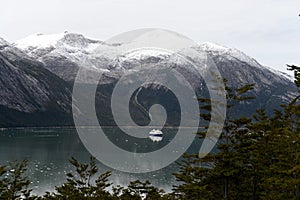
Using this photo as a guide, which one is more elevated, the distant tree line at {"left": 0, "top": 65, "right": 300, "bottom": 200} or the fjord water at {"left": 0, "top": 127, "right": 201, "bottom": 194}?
the fjord water at {"left": 0, "top": 127, "right": 201, "bottom": 194}

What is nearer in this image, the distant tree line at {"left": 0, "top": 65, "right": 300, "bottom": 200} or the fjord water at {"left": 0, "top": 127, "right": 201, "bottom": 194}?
the distant tree line at {"left": 0, "top": 65, "right": 300, "bottom": 200}

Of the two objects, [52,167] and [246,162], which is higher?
[52,167]

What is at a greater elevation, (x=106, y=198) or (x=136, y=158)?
(x=136, y=158)

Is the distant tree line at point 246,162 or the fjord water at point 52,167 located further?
the fjord water at point 52,167

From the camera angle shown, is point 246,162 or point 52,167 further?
point 52,167

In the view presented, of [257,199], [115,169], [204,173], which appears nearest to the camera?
[204,173]

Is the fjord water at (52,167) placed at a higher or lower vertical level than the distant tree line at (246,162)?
higher

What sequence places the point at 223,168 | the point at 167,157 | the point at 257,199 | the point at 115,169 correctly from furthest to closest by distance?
the point at 167,157 → the point at 115,169 → the point at 257,199 → the point at 223,168

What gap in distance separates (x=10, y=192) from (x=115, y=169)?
89303 millimetres

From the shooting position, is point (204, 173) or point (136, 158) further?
point (136, 158)

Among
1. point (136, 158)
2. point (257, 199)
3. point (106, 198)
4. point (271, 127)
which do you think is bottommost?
point (257, 199)

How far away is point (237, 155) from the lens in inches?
984

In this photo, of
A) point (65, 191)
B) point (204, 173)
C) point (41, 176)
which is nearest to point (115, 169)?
point (41, 176)

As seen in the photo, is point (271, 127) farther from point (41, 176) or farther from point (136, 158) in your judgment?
point (136, 158)
